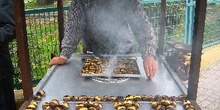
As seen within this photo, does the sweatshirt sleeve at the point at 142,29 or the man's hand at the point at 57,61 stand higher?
the sweatshirt sleeve at the point at 142,29

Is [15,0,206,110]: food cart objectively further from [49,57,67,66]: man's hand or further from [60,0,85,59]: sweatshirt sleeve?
[60,0,85,59]: sweatshirt sleeve

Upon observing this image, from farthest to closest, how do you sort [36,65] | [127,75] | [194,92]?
[36,65] < [127,75] < [194,92]

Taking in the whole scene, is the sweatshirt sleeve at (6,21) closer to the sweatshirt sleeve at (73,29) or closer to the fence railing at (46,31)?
the sweatshirt sleeve at (73,29)

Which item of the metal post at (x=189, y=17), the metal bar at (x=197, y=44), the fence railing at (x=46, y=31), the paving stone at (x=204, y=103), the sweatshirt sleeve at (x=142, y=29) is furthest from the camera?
the metal post at (x=189, y=17)

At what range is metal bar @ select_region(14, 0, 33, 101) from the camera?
162 centimetres

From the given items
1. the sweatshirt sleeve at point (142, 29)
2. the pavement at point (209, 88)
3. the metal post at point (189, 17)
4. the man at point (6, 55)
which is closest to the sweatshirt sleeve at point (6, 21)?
the man at point (6, 55)

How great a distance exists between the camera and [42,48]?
13.2 feet

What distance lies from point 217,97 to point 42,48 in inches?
110

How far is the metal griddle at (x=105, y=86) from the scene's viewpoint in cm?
194

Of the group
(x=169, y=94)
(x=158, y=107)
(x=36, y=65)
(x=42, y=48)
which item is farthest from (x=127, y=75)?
(x=36, y=65)

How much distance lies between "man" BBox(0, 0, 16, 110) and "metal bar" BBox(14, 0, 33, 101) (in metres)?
0.98

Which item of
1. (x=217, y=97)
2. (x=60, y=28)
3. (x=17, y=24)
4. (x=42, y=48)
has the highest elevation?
(x=17, y=24)

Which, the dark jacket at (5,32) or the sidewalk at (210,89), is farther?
the sidewalk at (210,89)

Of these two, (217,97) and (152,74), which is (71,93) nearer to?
(152,74)
